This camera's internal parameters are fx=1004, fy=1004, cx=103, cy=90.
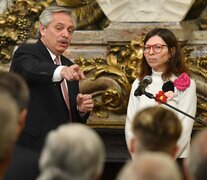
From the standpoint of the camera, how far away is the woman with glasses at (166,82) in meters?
5.89

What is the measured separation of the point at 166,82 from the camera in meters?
5.98

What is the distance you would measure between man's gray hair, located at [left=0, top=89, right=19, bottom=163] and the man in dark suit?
1906 millimetres

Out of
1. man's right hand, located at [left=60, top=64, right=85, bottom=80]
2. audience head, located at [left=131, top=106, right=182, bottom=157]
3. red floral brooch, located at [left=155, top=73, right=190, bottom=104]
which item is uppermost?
audience head, located at [left=131, top=106, right=182, bottom=157]

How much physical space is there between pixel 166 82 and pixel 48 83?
2.57 feet

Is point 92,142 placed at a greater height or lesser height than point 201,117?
greater

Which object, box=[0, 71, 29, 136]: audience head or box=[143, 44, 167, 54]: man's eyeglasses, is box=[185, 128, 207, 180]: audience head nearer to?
box=[0, 71, 29, 136]: audience head

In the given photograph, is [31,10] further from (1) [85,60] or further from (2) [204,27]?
(2) [204,27]

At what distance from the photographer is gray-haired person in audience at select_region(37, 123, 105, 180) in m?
3.22

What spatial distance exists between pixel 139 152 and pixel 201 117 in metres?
3.71

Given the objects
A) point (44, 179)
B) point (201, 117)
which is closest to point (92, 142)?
point (44, 179)

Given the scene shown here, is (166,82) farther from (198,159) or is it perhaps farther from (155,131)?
(198,159)

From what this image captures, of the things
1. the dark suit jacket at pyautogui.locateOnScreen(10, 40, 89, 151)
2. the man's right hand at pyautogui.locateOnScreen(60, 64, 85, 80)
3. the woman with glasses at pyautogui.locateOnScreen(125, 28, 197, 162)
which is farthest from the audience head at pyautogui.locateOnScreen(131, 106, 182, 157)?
the woman with glasses at pyautogui.locateOnScreen(125, 28, 197, 162)

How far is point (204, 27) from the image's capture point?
7680mm

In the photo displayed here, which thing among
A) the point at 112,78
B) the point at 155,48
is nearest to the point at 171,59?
the point at 155,48
